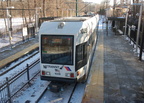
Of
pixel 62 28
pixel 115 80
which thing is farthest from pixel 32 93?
pixel 115 80

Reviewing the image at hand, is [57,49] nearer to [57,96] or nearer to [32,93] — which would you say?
[57,96]

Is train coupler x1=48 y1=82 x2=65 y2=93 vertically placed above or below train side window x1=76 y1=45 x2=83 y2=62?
below

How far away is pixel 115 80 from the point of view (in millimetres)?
8742

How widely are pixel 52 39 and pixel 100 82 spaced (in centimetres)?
335

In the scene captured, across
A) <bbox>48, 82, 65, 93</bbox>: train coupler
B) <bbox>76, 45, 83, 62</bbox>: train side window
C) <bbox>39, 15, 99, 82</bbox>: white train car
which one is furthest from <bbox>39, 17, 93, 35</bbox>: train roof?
<bbox>48, 82, 65, 93</bbox>: train coupler

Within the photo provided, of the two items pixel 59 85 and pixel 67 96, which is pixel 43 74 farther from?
pixel 67 96

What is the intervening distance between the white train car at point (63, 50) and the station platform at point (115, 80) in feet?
3.71

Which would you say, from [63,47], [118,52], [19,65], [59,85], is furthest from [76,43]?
[118,52]

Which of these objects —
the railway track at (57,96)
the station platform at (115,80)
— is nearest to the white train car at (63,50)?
the railway track at (57,96)

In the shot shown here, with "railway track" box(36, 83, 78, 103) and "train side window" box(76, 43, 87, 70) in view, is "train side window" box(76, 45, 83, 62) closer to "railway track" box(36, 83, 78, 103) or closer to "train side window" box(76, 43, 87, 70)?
"train side window" box(76, 43, 87, 70)

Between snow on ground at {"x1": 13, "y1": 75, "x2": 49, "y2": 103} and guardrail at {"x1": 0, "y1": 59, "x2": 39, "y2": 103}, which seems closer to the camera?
guardrail at {"x1": 0, "y1": 59, "x2": 39, "y2": 103}

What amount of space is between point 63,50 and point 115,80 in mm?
3448

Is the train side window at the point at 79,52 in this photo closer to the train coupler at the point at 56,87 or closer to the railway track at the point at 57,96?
the train coupler at the point at 56,87

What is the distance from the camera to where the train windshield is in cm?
728
